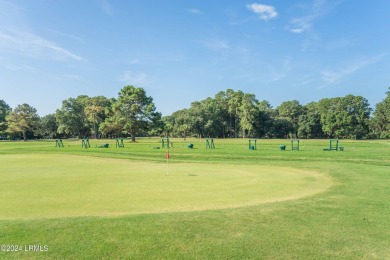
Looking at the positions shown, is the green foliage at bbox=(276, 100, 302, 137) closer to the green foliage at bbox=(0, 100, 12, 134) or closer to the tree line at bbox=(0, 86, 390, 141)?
the tree line at bbox=(0, 86, 390, 141)

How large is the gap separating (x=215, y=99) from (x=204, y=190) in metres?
93.6

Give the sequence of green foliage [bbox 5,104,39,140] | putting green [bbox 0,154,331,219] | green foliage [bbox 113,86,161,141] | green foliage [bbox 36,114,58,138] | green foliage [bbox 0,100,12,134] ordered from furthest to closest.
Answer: green foliage [bbox 36,114,58,138] < green foliage [bbox 0,100,12,134] < green foliage [bbox 5,104,39,140] < green foliage [bbox 113,86,161,141] < putting green [bbox 0,154,331,219]

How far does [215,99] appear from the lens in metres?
102

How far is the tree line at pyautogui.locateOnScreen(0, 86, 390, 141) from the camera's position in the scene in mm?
82250

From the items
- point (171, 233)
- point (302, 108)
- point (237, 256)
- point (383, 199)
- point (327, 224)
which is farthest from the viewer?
point (302, 108)

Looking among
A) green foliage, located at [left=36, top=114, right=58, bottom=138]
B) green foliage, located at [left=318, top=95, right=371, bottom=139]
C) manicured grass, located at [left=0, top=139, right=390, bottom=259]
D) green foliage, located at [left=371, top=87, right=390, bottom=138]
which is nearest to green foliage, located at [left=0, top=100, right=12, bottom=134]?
green foliage, located at [left=36, top=114, right=58, bottom=138]

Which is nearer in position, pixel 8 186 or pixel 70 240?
pixel 70 240

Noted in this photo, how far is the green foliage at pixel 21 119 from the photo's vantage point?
82562mm

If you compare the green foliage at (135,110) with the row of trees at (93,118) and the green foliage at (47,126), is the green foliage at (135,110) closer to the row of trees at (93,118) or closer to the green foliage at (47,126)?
the row of trees at (93,118)

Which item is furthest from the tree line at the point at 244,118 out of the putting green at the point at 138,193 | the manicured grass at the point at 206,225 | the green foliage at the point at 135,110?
the manicured grass at the point at 206,225

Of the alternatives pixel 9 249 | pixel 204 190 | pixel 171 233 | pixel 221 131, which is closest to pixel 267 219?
pixel 171 233

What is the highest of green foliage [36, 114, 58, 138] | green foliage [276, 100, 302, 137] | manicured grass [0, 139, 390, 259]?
green foliage [276, 100, 302, 137]

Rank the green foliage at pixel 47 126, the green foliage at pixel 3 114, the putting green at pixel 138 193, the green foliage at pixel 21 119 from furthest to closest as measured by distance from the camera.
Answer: the green foliage at pixel 47 126 < the green foliage at pixel 3 114 < the green foliage at pixel 21 119 < the putting green at pixel 138 193

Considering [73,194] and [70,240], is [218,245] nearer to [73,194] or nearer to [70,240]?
[70,240]
